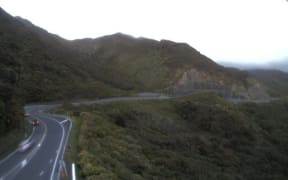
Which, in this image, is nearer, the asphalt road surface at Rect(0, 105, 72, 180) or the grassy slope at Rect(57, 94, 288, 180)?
the asphalt road surface at Rect(0, 105, 72, 180)

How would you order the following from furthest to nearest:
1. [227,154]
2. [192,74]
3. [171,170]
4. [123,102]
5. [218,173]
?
1. [192,74]
2. [123,102]
3. [227,154]
4. [218,173]
5. [171,170]

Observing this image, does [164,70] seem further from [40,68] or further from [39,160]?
[39,160]

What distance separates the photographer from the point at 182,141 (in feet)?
91.7

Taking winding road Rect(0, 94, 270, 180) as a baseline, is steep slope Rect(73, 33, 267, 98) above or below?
above

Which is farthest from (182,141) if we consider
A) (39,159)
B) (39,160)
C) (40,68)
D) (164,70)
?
(164,70)

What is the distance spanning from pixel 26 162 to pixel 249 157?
24.6 m

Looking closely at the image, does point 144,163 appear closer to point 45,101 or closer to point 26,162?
point 26,162

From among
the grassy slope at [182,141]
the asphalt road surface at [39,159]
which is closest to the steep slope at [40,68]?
the grassy slope at [182,141]

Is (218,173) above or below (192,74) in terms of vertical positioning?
below

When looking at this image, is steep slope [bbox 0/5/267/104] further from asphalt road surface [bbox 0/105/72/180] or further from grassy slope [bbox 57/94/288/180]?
asphalt road surface [bbox 0/105/72/180]

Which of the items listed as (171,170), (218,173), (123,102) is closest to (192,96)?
(123,102)

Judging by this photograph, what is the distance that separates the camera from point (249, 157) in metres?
30.2

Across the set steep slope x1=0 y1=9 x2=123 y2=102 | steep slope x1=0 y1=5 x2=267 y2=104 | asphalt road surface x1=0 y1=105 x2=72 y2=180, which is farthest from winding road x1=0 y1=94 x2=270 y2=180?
steep slope x1=0 y1=9 x2=123 y2=102

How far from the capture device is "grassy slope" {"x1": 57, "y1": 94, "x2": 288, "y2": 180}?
1515cm
